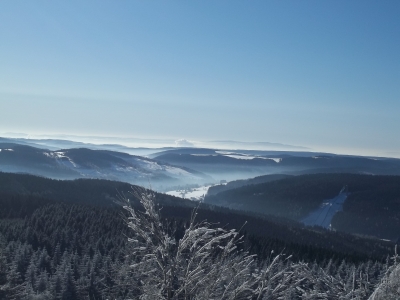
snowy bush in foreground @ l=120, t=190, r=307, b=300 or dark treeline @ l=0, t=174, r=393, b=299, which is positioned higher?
snowy bush in foreground @ l=120, t=190, r=307, b=300

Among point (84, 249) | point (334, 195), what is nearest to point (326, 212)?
point (334, 195)

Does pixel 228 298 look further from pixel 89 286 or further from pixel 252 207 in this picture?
pixel 252 207

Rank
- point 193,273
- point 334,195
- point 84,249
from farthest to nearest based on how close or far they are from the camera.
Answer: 1. point 334,195
2. point 84,249
3. point 193,273

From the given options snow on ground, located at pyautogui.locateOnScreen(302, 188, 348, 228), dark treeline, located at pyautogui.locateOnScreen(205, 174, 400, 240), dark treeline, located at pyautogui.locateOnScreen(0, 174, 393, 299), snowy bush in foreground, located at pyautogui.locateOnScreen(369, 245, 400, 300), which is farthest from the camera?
snow on ground, located at pyautogui.locateOnScreen(302, 188, 348, 228)

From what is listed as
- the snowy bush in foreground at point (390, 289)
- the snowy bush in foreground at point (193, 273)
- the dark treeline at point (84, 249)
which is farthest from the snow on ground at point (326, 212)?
the snowy bush in foreground at point (193, 273)

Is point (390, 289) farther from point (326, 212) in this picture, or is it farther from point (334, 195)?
point (334, 195)

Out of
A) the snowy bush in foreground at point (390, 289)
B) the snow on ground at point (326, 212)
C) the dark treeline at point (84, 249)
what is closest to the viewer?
the snowy bush in foreground at point (390, 289)

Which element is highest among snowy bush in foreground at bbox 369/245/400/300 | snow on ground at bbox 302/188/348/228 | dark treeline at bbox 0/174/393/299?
snowy bush in foreground at bbox 369/245/400/300

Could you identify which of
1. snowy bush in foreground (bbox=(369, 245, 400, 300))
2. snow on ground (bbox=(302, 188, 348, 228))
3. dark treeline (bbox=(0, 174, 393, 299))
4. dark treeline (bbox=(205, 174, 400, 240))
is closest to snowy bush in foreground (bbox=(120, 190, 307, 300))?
dark treeline (bbox=(0, 174, 393, 299))

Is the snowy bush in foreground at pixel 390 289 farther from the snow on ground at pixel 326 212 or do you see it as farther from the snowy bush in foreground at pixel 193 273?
the snow on ground at pixel 326 212

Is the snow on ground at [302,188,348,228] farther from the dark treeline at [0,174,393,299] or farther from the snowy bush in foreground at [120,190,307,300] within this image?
the snowy bush in foreground at [120,190,307,300]
